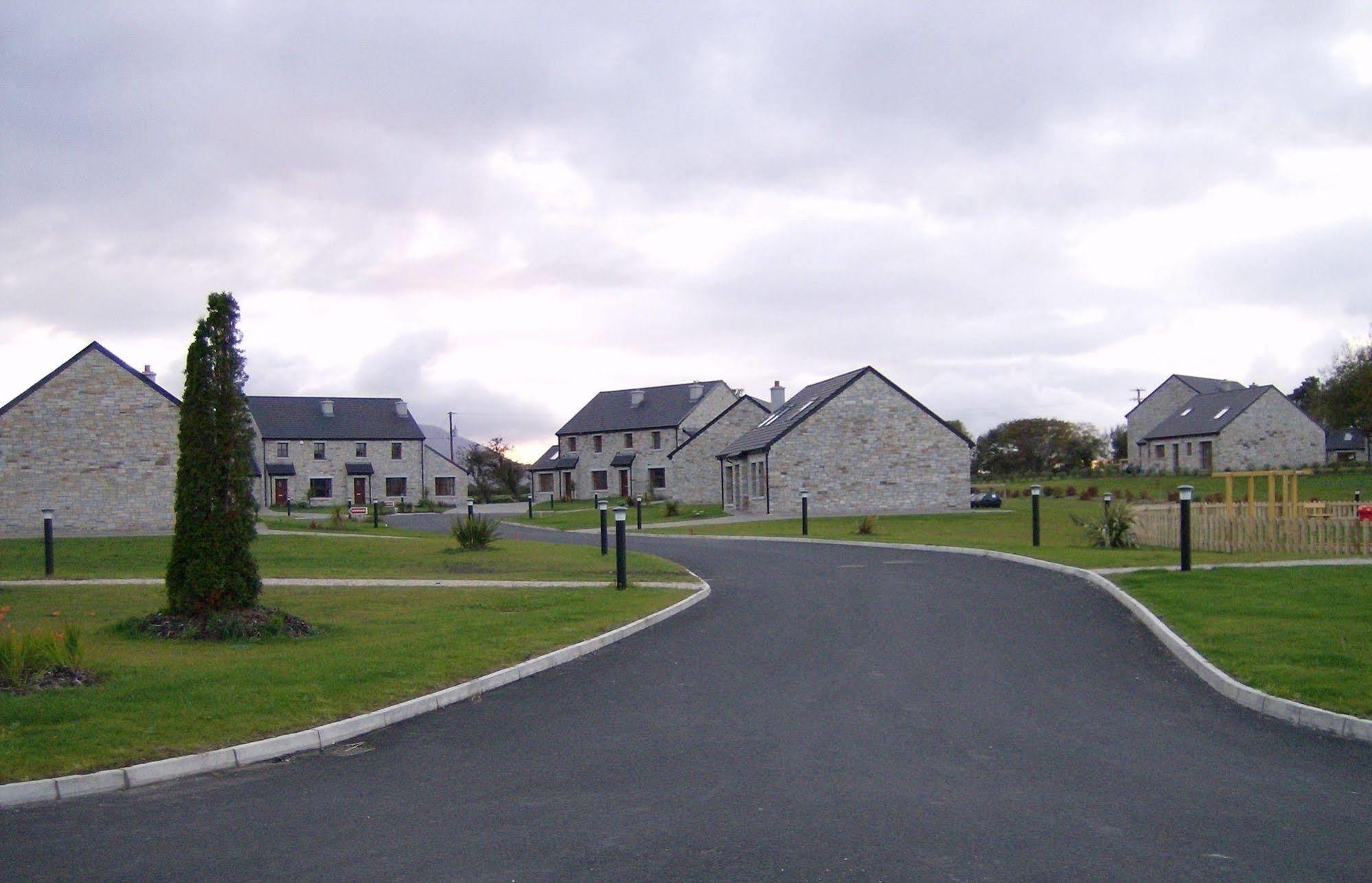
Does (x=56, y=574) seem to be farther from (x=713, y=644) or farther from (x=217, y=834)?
(x=217, y=834)

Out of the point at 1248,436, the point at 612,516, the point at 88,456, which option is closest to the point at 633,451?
the point at 612,516

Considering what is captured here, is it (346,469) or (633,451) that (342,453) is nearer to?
(346,469)

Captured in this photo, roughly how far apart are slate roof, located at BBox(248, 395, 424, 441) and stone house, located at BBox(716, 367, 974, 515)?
3795 centimetres

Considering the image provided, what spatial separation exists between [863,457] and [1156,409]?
48487 millimetres

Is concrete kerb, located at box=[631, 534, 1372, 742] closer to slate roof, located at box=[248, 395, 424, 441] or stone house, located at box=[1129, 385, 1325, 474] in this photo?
stone house, located at box=[1129, 385, 1325, 474]

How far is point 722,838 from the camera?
5.76 meters

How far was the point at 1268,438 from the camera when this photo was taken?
69000 millimetres

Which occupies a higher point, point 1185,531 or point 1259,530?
point 1185,531

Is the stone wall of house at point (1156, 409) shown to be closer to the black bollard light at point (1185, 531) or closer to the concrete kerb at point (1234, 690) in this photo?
the black bollard light at point (1185, 531)

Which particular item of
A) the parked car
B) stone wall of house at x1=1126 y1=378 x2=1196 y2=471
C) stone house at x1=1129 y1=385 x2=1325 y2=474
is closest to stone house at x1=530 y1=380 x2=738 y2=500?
the parked car

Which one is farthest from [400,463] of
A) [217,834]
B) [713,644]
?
[217,834]

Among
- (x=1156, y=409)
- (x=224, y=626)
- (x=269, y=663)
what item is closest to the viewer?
(x=269, y=663)

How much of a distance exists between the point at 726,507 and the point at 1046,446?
176ft

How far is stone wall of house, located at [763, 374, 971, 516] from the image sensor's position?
4697 cm
